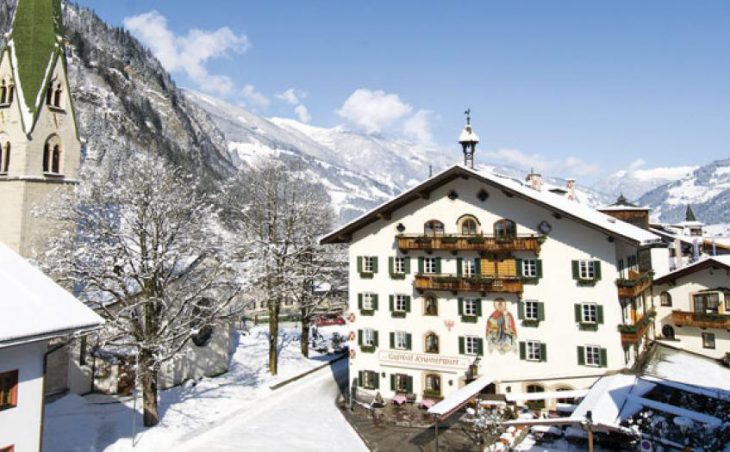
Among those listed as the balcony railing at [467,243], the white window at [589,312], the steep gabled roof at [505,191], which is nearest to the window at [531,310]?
the white window at [589,312]

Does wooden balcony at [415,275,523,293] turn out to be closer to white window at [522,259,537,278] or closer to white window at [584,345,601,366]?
white window at [522,259,537,278]

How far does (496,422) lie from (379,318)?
1050cm

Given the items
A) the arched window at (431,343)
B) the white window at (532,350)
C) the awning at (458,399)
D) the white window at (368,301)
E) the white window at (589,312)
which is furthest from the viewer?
the white window at (368,301)

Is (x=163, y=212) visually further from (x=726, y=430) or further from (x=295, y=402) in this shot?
(x=726, y=430)

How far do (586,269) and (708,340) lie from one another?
11.8 metres

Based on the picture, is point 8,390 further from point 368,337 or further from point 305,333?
point 305,333

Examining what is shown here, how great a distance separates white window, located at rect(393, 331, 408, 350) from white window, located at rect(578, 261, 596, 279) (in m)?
10.5

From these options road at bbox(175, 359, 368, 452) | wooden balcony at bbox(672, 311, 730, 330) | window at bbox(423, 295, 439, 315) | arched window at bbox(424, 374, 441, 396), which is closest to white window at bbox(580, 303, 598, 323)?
window at bbox(423, 295, 439, 315)

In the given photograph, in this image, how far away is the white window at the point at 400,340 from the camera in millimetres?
31141

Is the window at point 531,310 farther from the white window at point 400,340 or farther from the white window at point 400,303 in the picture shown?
the white window at point 400,340

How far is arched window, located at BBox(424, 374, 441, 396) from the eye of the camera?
30.0m

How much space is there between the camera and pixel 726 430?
17312 millimetres

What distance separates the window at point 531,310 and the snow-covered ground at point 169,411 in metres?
11.4

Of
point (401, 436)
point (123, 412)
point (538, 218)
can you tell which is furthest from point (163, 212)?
point (538, 218)
